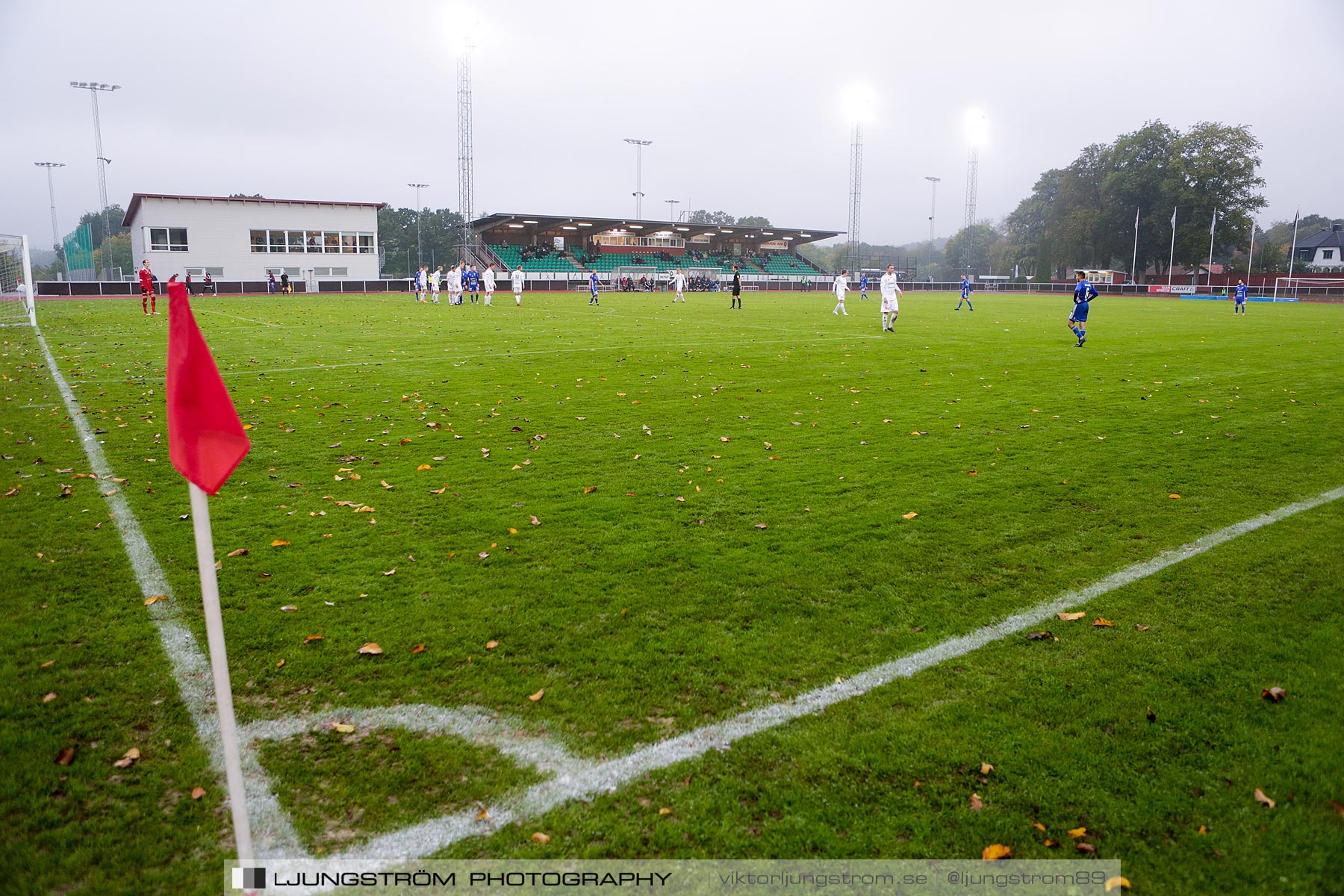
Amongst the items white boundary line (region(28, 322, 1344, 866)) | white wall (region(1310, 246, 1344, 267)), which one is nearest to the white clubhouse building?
white boundary line (region(28, 322, 1344, 866))

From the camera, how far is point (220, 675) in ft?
8.61

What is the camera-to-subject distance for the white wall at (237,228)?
2457 inches

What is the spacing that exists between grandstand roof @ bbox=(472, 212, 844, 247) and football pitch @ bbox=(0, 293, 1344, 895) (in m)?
71.2

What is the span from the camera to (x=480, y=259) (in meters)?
75.1

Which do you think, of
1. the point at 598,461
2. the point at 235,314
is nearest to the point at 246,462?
the point at 598,461

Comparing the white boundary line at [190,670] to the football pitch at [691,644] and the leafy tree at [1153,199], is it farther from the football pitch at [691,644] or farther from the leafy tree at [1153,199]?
the leafy tree at [1153,199]

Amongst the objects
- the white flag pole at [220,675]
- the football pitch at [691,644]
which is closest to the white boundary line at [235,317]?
the football pitch at [691,644]

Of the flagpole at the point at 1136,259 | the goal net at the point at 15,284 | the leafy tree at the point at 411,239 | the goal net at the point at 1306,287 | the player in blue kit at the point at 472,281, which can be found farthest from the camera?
the leafy tree at the point at 411,239

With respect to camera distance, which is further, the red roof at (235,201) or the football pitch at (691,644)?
the red roof at (235,201)

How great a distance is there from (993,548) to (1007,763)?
264 cm

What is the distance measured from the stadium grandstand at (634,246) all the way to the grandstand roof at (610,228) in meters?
0.08

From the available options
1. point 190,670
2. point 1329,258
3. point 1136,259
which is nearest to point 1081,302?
point 190,670

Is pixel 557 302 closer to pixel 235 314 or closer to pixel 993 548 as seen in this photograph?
pixel 235 314

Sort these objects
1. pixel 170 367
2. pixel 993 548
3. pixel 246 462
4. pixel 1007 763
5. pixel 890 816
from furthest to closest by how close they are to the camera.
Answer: pixel 246 462
pixel 993 548
pixel 1007 763
pixel 890 816
pixel 170 367
